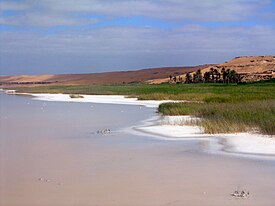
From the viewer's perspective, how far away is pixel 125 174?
9758 mm

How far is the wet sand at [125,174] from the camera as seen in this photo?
7.91 meters

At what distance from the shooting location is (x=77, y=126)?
2034 centimetres

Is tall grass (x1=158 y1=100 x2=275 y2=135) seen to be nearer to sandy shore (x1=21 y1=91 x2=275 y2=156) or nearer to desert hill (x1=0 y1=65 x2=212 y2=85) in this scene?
sandy shore (x1=21 y1=91 x2=275 y2=156)

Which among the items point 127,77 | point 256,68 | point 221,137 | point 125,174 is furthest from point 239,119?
point 127,77

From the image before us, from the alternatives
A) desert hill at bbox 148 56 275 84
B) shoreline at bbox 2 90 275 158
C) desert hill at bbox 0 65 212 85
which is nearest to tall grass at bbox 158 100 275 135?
shoreline at bbox 2 90 275 158

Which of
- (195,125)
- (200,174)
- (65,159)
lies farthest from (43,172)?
(195,125)

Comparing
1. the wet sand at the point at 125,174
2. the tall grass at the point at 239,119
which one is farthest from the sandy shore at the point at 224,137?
the wet sand at the point at 125,174

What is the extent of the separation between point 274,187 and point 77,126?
1285 cm

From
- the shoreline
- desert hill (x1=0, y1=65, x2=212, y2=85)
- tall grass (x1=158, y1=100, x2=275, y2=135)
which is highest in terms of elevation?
desert hill (x1=0, y1=65, x2=212, y2=85)

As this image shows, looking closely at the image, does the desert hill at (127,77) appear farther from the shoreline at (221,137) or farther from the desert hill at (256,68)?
the shoreline at (221,137)

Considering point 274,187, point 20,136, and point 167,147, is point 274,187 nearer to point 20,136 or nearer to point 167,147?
point 167,147

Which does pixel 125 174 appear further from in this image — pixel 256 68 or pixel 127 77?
pixel 127 77

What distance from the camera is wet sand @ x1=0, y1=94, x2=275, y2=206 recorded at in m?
7.91

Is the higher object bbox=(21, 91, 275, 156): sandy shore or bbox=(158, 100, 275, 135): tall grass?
bbox=(158, 100, 275, 135): tall grass
